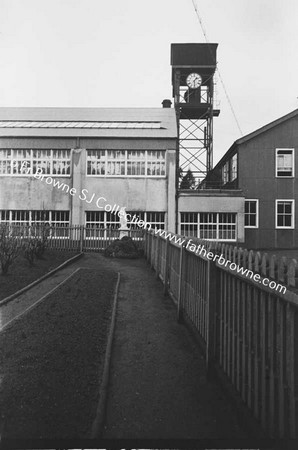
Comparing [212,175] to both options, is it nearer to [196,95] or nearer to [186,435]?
[196,95]

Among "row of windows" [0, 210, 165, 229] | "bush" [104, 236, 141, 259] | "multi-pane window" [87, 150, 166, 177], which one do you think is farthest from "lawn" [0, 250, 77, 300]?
"multi-pane window" [87, 150, 166, 177]

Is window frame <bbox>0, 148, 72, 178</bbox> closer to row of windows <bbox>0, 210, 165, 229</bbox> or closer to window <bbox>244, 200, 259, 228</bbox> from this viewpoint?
row of windows <bbox>0, 210, 165, 229</bbox>

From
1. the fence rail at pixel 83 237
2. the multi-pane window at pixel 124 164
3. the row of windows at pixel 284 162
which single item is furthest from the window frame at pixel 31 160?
the row of windows at pixel 284 162

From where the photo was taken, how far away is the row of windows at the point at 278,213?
22.3 meters

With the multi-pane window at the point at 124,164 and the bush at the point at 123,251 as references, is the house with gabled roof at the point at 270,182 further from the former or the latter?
the bush at the point at 123,251

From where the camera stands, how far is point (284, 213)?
22.3 m

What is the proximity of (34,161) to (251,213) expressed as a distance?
14686mm

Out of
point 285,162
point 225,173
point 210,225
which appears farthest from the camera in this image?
point 225,173

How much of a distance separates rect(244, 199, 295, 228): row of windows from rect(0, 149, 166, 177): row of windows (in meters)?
6.20

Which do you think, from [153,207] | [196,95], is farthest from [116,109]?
[153,207]

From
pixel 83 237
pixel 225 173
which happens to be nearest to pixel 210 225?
pixel 83 237

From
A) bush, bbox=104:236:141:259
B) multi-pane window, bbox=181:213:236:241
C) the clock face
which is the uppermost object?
the clock face

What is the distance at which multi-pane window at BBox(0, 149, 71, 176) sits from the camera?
2191cm

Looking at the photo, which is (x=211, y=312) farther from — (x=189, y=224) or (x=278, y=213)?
(x=278, y=213)
